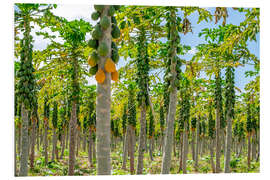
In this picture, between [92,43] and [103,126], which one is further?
[92,43]

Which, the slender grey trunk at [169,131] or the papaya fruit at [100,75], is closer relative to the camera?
the papaya fruit at [100,75]

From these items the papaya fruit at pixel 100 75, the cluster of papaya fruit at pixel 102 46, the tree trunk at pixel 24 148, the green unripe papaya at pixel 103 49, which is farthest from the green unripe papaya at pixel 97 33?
the tree trunk at pixel 24 148

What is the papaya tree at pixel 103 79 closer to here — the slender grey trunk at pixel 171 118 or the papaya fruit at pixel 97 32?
the papaya fruit at pixel 97 32

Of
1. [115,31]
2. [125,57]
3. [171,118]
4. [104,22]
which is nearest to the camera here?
[104,22]

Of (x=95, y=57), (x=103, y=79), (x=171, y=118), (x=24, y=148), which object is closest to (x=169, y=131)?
(x=171, y=118)

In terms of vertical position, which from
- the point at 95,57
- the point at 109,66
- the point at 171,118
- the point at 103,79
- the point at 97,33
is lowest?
the point at 171,118

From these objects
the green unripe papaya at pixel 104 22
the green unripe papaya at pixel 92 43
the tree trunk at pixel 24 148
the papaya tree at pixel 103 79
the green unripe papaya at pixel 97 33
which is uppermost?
the green unripe papaya at pixel 104 22

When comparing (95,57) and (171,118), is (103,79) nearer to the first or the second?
(95,57)

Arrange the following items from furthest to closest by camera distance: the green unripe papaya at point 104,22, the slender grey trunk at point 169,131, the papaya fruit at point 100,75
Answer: the slender grey trunk at point 169,131 → the green unripe papaya at point 104,22 → the papaya fruit at point 100,75

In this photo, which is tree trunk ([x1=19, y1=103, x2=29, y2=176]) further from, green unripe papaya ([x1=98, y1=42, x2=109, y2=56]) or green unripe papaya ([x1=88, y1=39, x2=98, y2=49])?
green unripe papaya ([x1=98, y1=42, x2=109, y2=56])

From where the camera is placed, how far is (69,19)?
5672 millimetres

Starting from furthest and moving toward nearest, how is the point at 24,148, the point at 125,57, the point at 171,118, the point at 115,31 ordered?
the point at 125,57 → the point at 24,148 → the point at 171,118 → the point at 115,31
